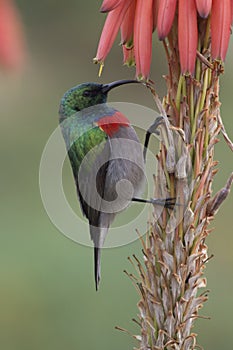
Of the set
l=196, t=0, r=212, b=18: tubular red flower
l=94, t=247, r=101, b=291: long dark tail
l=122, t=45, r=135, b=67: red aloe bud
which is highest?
l=196, t=0, r=212, b=18: tubular red flower

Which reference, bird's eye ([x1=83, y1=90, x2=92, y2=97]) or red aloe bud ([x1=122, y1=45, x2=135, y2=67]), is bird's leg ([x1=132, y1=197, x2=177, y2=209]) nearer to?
red aloe bud ([x1=122, y1=45, x2=135, y2=67])

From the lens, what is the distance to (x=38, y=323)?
521 centimetres

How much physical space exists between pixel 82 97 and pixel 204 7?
674 millimetres

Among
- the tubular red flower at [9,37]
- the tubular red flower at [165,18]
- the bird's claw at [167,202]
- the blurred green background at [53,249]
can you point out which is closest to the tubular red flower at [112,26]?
the tubular red flower at [165,18]

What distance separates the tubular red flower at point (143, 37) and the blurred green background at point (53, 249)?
2.93 meters

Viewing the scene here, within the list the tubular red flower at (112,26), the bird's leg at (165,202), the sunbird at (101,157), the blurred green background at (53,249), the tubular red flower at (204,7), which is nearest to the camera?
the tubular red flower at (204,7)

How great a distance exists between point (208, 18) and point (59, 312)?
13.5ft

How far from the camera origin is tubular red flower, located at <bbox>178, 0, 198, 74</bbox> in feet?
4.30

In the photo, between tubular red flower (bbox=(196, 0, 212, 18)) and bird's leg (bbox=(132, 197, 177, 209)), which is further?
bird's leg (bbox=(132, 197, 177, 209))

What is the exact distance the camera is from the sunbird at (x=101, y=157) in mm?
1796

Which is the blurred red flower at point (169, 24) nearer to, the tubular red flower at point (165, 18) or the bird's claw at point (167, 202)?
the tubular red flower at point (165, 18)

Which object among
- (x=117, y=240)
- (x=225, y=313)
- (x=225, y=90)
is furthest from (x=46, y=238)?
(x=117, y=240)

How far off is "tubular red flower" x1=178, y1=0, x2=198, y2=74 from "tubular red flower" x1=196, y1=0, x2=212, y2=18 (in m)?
0.03

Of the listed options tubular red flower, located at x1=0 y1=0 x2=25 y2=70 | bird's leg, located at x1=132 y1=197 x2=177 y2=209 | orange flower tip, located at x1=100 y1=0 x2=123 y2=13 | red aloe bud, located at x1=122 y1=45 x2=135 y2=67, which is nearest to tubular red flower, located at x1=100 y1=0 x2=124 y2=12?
orange flower tip, located at x1=100 y1=0 x2=123 y2=13
